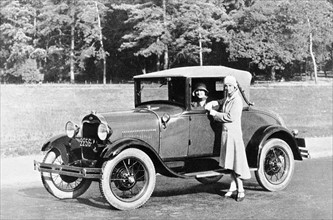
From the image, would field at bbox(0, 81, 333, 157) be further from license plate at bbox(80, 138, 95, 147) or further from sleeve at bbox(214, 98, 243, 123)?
sleeve at bbox(214, 98, 243, 123)

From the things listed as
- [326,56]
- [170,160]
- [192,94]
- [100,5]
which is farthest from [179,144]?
[326,56]

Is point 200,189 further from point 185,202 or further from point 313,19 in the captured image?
point 313,19

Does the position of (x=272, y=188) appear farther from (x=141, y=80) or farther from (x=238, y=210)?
(x=141, y=80)

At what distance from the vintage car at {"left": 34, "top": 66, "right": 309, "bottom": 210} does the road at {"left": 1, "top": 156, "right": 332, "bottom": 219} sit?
0.25 meters

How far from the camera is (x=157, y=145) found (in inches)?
304

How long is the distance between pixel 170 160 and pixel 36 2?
3840 centimetres

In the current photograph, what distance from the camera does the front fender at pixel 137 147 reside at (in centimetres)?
705

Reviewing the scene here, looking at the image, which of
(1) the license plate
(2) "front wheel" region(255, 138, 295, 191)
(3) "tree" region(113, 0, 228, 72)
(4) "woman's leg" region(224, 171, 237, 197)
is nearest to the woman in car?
(4) "woman's leg" region(224, 171, 237, 197)

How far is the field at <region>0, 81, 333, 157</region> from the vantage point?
17.6 meters

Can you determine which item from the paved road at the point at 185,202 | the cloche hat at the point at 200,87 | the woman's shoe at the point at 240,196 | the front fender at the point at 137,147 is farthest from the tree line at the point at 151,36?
the woman's shoe at the point at 240,196

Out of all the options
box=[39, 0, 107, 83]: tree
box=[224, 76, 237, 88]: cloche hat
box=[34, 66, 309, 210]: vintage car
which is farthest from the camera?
box=[39, 0, 107, 83]: tree

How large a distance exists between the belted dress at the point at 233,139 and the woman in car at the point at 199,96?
0.42 meters

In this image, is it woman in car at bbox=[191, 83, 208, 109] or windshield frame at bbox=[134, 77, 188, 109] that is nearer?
windshield frame at bbox=[134, 77, 188, 109]

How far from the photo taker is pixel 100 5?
4762 cm
